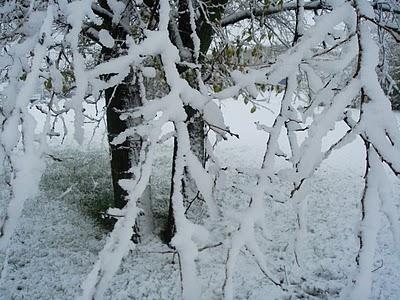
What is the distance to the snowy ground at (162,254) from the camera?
16.6 ft

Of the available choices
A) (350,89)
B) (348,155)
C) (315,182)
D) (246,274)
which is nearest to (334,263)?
(246,274)

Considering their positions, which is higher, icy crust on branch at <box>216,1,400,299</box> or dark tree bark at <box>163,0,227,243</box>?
dark tree bark at <box>163,0,227,243</box>

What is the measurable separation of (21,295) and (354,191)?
610 cm

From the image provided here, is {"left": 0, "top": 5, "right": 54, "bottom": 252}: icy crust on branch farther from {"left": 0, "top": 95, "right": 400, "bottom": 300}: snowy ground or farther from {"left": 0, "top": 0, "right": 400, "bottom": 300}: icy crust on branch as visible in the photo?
{"left": 0, "top": 95, "right": 400, "bottom": 300}: snowy ground

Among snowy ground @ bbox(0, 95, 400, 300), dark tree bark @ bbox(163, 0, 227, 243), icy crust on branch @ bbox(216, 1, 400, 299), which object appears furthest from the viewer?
dark tree bark @ bbox(163, 0, 227, 243)

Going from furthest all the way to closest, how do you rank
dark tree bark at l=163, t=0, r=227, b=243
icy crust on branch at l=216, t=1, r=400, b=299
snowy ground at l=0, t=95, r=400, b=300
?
dark tree bark at l=163, t=0, r=227, b=243 < snowy ground at l=0, t=95, r=400, b=300 < icy crust on branch at l=216, t=1, r=400, b=299

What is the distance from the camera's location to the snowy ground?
16.6ft

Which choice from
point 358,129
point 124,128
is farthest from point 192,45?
point 358,129

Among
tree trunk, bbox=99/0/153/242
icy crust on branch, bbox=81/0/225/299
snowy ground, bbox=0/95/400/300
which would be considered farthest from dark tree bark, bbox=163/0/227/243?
icy crust on branch, bbox=81/0/225/299

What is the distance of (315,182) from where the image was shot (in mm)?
8625

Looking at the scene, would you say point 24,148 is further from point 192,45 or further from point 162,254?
point 162,254

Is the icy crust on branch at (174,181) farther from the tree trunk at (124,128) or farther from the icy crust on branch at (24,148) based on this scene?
the tree trunk at (124,128)

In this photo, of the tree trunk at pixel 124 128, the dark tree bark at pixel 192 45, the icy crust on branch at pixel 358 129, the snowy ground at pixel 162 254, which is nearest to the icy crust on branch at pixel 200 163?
the icy crust on branch at pixel 358 129

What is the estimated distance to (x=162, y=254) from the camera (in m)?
5.80
